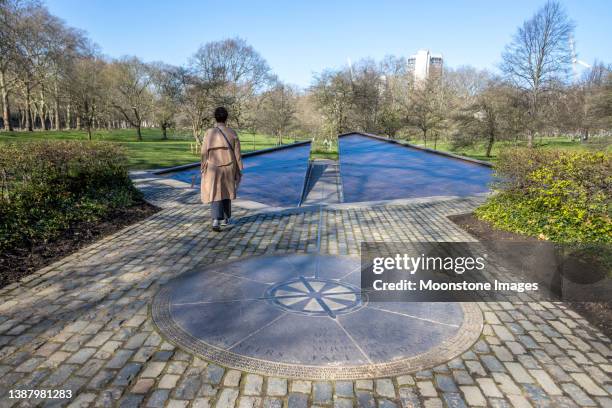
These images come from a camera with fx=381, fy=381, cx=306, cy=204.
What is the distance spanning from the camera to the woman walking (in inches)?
261

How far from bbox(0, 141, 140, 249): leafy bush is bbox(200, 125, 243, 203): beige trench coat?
96.3 inches

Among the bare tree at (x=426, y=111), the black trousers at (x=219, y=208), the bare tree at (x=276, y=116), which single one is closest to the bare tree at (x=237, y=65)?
the bare tree at (x=276, y=116)

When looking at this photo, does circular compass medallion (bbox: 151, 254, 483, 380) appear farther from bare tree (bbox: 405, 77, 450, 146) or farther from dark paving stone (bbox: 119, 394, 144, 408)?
bare tree (bbox: 405, 77, 450, 146)

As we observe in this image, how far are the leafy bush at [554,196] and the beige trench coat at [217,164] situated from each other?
5146 millimetres

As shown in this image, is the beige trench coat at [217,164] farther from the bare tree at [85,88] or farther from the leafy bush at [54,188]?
the bare tree at [85,88]

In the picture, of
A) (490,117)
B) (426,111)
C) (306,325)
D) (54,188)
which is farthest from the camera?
(426,111)

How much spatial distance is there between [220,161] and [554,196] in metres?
5.69

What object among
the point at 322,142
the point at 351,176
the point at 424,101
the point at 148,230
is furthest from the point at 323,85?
the point at 148,230

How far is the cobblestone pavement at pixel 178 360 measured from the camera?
2.71m

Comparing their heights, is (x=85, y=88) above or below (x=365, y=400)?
above

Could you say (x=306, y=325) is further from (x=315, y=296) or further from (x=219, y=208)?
(x=219, y=208)

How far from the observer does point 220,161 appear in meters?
6.68

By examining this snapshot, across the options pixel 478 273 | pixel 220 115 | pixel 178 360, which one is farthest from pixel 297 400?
pixel 220 115

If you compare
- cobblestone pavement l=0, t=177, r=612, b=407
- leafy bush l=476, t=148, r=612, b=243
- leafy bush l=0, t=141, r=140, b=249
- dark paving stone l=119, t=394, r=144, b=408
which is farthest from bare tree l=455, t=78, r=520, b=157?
dark paving stone l=119, t=394, r=144, b=408
